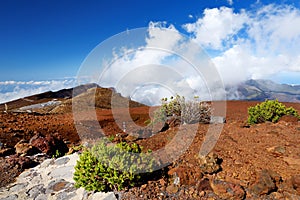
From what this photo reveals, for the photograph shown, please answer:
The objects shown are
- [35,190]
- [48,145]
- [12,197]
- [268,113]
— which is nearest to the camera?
[12,197]

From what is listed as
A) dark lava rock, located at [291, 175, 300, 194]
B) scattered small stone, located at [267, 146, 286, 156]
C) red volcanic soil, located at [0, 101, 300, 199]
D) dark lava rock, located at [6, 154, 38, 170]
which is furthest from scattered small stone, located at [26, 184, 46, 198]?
scattered small stone, located at [267, 146, 286, 156]

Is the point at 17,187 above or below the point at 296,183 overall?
below

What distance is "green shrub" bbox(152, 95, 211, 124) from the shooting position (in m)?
9.45

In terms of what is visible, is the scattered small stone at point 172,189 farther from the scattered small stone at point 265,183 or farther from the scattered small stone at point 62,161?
the scattered small stone at point 62,161

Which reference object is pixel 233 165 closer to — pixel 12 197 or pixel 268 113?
pixel 12 197

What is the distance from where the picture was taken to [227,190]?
4.61 m

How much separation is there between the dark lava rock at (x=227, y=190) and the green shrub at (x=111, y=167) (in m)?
1.26

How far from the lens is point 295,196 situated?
14.7 ft

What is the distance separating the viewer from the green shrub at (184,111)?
945 cm

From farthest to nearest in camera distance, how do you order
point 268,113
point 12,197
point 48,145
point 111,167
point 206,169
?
point 268,113
point 48,145
point 12,197
point 206,169
point 111,167

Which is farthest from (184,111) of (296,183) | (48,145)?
(296,183)

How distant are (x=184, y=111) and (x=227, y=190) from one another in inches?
200

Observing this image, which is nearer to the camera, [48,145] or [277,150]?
[277,150]

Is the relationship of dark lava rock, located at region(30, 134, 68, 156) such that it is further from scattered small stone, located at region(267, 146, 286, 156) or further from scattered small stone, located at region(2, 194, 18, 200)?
scattered small stone, located at region(267, 146, 286, 156)
